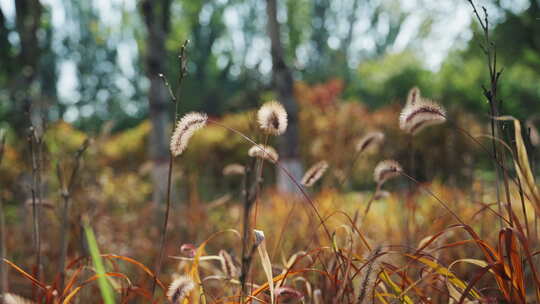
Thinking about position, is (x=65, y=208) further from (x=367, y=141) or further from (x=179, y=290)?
(x=367, y=141)

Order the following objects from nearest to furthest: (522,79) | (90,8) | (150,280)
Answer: (150,280) < (522,79) < (90,8)

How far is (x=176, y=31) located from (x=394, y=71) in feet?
29.1

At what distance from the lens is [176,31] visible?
18188mm

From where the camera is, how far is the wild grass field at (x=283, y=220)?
1.18 metres

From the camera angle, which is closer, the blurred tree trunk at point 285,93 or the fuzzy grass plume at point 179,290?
the fuzzy grass plume at point 179,290

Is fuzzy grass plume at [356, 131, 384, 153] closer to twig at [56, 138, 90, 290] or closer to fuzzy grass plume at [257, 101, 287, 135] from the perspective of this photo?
fuzzy grass plume at [257, 101, 287, 135]

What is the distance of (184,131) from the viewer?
1.10 metres

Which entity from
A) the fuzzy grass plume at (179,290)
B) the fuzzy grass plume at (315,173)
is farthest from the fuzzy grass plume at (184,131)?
the fuzzy grass plume at (315,173)

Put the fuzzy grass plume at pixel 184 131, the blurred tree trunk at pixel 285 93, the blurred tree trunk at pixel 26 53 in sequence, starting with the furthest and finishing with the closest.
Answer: the blurred tree trunk at pixel 285 93 → the blurred tree trunk at pixel 26 53 → the fuzzy grass plume at pixel 184 131

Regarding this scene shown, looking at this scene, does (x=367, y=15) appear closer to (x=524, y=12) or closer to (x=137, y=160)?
(x=524, y=12)

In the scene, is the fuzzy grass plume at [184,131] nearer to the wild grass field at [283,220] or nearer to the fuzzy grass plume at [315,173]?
the wild grass field at [283,220]

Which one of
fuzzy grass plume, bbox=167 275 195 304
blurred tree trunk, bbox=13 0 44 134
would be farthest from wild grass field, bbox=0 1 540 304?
blurred tree trunk, bbox=13 0 44 134

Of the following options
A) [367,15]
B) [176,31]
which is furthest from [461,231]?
[367,15]

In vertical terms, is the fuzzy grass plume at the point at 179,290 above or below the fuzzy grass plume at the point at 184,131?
below
